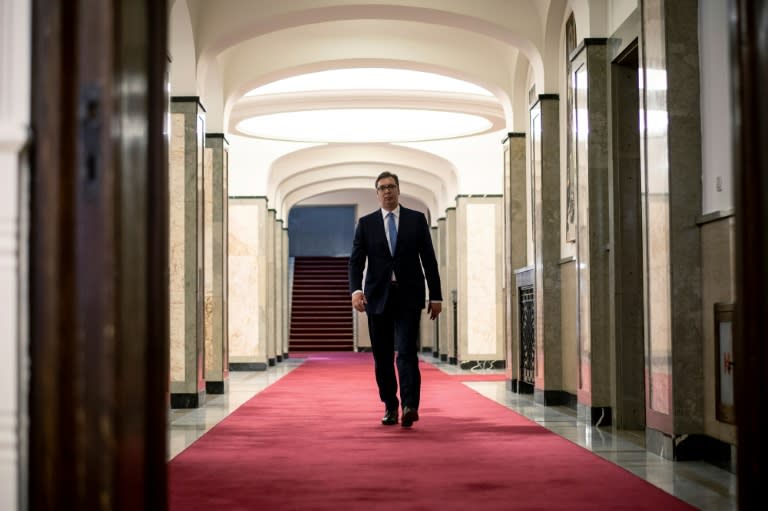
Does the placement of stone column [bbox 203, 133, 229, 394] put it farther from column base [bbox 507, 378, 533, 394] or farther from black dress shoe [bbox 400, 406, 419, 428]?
black dress shoe [bbox 400, 406, 419, 428]

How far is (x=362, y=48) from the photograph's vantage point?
1137 cm

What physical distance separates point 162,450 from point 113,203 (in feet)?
1.99

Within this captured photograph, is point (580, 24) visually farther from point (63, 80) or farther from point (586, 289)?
point (63, 80)

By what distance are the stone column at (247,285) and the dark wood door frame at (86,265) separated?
47.8 ft

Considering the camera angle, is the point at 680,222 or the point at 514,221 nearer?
the point at 680,222

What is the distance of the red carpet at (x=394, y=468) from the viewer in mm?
4012

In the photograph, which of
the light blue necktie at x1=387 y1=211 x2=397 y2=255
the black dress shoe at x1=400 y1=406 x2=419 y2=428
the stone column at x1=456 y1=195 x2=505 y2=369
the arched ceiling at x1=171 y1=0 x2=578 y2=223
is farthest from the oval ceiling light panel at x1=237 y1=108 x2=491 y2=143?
the black dress shoe at x1=400 y1=406 x2=419 y2=428

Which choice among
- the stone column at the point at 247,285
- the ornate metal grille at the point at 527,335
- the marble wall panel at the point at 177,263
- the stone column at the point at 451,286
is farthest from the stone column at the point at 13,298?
the stone column at the point at 451,286

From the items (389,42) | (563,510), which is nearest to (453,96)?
(389,42)

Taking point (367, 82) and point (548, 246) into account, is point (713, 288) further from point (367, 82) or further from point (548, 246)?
point (367, 82)

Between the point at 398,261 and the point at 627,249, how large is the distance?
160 centimetres

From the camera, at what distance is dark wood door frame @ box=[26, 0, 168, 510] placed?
1965 millimetres

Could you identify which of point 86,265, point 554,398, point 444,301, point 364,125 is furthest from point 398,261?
point 444,301

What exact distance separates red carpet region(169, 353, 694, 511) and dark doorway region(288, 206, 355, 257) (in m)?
23.1
